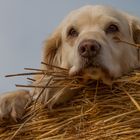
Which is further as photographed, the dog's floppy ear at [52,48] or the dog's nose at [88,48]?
the dog's floppy ear at [52,48]

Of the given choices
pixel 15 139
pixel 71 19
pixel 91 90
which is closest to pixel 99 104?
pixel 91 90

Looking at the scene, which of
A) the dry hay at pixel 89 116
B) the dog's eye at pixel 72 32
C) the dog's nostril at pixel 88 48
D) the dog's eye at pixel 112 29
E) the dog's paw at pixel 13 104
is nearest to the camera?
the dry hay at pixel 89 116

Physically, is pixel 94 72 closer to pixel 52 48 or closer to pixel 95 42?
pixel 95 42

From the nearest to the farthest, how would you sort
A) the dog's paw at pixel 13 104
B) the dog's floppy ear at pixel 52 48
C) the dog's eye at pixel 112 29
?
1. the dog's paw at pixel 13 104
2. the dog's eye at pixel 112 29
3. the dog's floppy ear at pixel 52 48

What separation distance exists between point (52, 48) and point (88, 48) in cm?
138

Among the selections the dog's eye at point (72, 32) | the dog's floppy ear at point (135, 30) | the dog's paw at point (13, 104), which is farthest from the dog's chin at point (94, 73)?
the dog's floppy ear at point (135, 30)

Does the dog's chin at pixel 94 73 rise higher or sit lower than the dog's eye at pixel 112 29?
lower

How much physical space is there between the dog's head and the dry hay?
0.13 metres

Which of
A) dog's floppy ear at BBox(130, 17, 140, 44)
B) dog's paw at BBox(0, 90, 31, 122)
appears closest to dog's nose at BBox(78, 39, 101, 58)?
dog's paw at BBox(0, 90, 31, 122)

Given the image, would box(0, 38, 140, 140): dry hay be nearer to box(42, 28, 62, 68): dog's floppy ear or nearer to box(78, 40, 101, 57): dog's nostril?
box(78, 40, 101, 57): dog's nostril

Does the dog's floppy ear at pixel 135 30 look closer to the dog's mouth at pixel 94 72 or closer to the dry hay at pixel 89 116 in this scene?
the dry hay at pixel 89 116

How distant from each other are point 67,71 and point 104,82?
1.07ft

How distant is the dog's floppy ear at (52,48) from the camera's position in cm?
505

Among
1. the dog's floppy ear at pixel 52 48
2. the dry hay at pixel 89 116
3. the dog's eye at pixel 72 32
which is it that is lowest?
the dry hay at pixel 89 116
